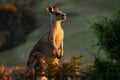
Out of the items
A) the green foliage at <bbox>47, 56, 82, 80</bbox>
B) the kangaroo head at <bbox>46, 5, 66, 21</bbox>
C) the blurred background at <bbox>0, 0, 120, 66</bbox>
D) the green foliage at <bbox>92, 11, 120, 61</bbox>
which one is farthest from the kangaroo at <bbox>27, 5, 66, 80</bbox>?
the blurred background at <bbox>0, 0, 120, 66</bbox>

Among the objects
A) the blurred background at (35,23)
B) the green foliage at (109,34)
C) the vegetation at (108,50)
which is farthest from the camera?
the blurred background at (35,23)

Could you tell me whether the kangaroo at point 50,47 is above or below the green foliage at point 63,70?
above

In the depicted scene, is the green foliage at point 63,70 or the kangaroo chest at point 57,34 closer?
the green foliage at point 63,70

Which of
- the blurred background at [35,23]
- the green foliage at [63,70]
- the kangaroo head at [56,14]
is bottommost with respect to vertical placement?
the green foliage at [63,70]

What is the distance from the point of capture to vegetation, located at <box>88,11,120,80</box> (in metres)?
12.1

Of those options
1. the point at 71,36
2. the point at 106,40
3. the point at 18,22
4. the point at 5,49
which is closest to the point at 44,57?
the point at 106,40

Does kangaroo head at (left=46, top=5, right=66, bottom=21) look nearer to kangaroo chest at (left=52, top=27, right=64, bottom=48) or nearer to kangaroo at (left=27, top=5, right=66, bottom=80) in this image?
kangaroo at (left=27, top=5, right=66, bottom=80)

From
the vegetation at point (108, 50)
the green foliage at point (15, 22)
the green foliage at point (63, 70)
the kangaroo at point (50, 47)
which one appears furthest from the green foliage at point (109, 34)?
the green foliage at point (15, 22)

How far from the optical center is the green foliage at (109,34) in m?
12.4

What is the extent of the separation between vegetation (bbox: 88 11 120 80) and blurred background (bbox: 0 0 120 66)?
→ 1365cm

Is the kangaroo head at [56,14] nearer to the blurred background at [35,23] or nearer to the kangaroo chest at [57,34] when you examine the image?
the kangaroo chest at [57,34]

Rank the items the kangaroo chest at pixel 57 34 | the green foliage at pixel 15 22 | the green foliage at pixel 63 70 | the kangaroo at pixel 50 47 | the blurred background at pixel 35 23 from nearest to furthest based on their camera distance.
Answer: the green foliage at pixel 63 70 < the kangaroo at pixel 50 47 < the kangaroo chest at pixel 57 34 < the blurred background at pixel 35 23 < the green foliage at pixel 15 22

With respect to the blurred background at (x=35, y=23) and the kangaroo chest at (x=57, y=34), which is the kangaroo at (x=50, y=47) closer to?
the kangaroo chest at (x=57, y=34)

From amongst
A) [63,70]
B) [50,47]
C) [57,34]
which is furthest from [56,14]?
[63,70]
